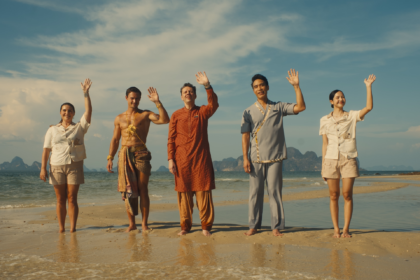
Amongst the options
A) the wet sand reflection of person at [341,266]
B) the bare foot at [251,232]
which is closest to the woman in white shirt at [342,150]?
the wet sand reflection of person at [341,266]

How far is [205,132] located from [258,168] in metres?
0.91

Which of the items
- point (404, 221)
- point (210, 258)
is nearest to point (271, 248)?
Result: point (210, 258)

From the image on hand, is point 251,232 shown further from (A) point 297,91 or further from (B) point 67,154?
(B) point 67,154

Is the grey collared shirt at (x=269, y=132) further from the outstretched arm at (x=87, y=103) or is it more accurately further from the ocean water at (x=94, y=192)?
the ocean water at (x=94, y=192)

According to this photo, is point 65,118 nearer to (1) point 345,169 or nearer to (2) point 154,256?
(2) point 154,256

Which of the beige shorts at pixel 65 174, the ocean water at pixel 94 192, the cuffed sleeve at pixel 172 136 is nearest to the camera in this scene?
the cuffed sleeve at pixel 172 136

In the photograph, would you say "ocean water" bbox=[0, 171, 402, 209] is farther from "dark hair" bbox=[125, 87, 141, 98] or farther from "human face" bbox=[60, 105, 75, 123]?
"dark hair" bbox=[125, 87, 141, 98]

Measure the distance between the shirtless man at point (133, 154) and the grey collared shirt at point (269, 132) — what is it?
4.71ft

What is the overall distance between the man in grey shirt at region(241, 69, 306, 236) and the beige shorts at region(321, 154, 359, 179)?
0.58 metres

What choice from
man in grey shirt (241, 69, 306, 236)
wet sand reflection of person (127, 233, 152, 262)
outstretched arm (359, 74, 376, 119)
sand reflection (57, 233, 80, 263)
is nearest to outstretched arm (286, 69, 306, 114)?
man in grey shirt (241, 69, 306, 236)

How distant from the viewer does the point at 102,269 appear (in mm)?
2996

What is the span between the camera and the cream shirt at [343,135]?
417 cm

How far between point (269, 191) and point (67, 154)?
9.94 ft

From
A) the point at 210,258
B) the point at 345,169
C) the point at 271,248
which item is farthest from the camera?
the point at 345,169
